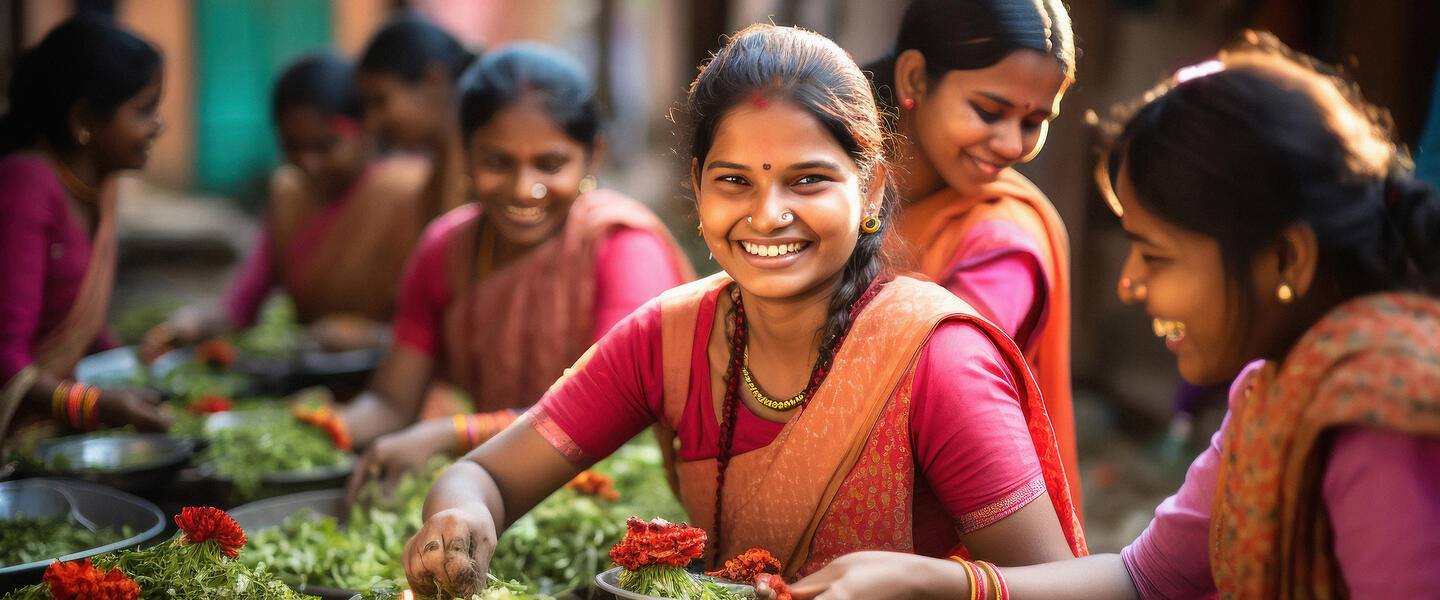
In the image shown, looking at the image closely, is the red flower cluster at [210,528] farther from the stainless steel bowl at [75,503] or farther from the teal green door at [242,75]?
the teal green door at [242,75]

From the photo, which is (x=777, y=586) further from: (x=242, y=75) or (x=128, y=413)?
(x=242, y=75)

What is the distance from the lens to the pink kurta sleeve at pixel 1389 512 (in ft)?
4.97

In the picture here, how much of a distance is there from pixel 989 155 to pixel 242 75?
1057 cm

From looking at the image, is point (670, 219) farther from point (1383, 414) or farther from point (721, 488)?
point (1383, 414)

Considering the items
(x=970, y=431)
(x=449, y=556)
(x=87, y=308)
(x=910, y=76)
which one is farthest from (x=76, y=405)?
(x=970, y=431)

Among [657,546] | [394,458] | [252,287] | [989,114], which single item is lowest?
[252,287]

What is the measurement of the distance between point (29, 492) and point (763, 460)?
1.93 m

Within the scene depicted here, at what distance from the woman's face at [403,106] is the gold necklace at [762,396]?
11.5 feet

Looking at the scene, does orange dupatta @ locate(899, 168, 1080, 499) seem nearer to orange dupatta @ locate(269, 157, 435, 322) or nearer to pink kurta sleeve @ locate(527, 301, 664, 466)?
pink kurta sleeve @ locate(527, 301, 664, 466)

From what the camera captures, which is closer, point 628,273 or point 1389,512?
point 1389,512

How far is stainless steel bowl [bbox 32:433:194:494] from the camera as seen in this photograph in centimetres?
293

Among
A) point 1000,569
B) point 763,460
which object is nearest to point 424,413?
point 763,460

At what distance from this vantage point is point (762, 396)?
7.35ft

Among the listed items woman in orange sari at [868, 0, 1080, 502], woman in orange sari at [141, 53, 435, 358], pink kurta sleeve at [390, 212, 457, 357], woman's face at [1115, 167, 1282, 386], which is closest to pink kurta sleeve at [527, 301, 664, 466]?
woman in orange sari at [868, 0, 1080, 502]
